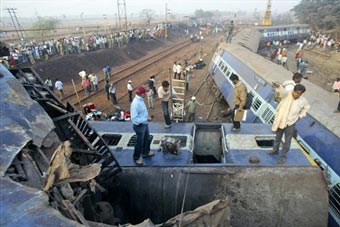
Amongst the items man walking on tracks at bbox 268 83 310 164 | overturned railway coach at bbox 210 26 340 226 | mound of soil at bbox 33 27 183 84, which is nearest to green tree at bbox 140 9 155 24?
mound of soil at bbox 33 27 183 84

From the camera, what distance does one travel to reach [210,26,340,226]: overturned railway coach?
7554 mm

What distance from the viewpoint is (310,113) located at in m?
9.55

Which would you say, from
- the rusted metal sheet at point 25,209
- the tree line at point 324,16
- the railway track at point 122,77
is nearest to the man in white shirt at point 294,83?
the rusted metal sheet at point 25,209

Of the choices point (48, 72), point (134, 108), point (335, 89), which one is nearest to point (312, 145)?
point (134, 108)

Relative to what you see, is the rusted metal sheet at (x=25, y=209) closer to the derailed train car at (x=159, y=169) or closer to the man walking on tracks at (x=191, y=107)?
the derailed train car at (x=159, y=169)

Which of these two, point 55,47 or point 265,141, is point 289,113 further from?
→ point 55,47

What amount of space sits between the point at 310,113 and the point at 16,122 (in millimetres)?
8958

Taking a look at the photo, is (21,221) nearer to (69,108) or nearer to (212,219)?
(212,219)

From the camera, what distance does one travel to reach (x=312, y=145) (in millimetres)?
8609

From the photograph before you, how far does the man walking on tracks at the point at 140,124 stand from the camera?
6723 mm

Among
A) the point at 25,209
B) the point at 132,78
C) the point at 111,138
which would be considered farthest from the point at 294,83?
the point at 132,78

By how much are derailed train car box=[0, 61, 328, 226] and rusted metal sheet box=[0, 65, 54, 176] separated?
0.5 inches

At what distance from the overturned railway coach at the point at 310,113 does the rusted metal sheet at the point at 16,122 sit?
6797 mm

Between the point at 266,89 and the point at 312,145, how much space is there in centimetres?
484
